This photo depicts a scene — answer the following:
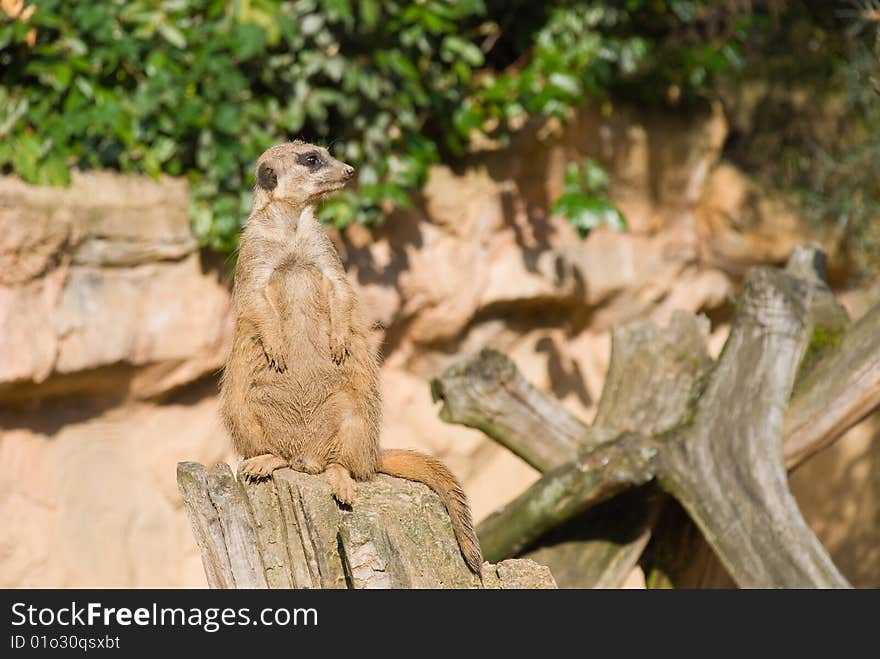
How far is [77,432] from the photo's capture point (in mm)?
5180

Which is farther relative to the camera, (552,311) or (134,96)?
(552,311)

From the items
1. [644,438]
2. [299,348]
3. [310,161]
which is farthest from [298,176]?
[644,438]

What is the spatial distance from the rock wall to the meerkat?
54.5 inches

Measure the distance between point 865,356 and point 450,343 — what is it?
7.05ft

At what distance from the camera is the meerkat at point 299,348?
338cm

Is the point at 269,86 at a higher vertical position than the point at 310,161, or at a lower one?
higher

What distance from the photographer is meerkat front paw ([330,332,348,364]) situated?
3.44m

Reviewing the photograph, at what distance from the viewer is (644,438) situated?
4.35 m

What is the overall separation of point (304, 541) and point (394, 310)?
115 inches

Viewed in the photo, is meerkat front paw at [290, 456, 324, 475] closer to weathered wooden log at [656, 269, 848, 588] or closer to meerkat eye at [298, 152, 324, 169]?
meerkat eye at [298, 152, 324, 169]

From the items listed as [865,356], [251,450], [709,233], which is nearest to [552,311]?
[709,233]

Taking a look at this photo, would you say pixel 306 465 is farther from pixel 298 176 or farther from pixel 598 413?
pixel 598 413

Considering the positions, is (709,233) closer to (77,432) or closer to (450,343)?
(450,343)

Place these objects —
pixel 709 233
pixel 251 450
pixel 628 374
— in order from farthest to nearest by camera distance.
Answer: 1. pixel 709 233
2. pixel 628 374
3. pixel 251 450
